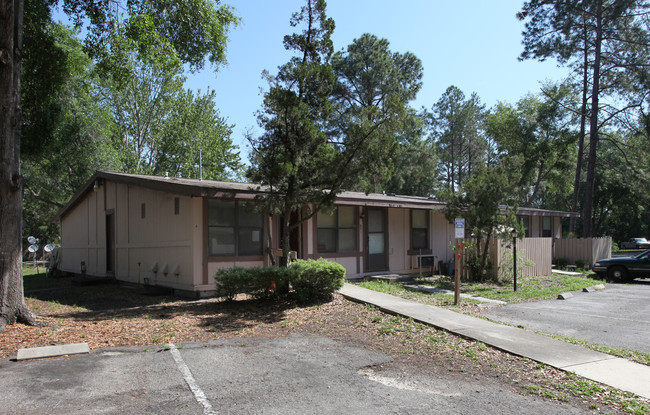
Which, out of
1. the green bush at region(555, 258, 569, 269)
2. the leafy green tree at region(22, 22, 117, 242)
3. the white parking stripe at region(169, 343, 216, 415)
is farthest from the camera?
the green bush at region(555, 258, 569, 269)

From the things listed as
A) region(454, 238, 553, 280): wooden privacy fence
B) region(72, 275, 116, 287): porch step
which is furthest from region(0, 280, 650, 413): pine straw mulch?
region(454, 238, 553, 280): wooden privacy fence

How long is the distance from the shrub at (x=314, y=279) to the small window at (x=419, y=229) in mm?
7068

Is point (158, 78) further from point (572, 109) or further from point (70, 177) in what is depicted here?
point (572, 109)

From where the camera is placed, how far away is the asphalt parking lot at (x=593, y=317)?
791 cm

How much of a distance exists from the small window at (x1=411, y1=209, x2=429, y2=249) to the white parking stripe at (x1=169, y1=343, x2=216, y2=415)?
1132 cm

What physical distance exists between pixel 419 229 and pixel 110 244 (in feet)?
36.4

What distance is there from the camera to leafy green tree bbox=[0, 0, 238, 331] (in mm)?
7492

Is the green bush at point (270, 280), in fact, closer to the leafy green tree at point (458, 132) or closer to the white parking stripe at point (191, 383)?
the white parking stripe at point (191, 383)

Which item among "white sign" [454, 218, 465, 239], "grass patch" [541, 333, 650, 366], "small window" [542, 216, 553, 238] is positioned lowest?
"grass patch" [541, 333, 650, 366]

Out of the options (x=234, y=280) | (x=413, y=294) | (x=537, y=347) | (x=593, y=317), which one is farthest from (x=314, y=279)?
(x=593, y=317)

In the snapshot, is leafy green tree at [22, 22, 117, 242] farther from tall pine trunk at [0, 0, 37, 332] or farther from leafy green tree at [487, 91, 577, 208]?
leafy green tree at [487, 91, 577, 208]

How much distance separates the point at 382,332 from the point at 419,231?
949 cm

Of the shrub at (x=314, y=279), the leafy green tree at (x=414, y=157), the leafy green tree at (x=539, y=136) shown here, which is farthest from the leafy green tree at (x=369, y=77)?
the shrub at (x=314, y=279)

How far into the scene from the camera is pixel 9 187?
759 cm
